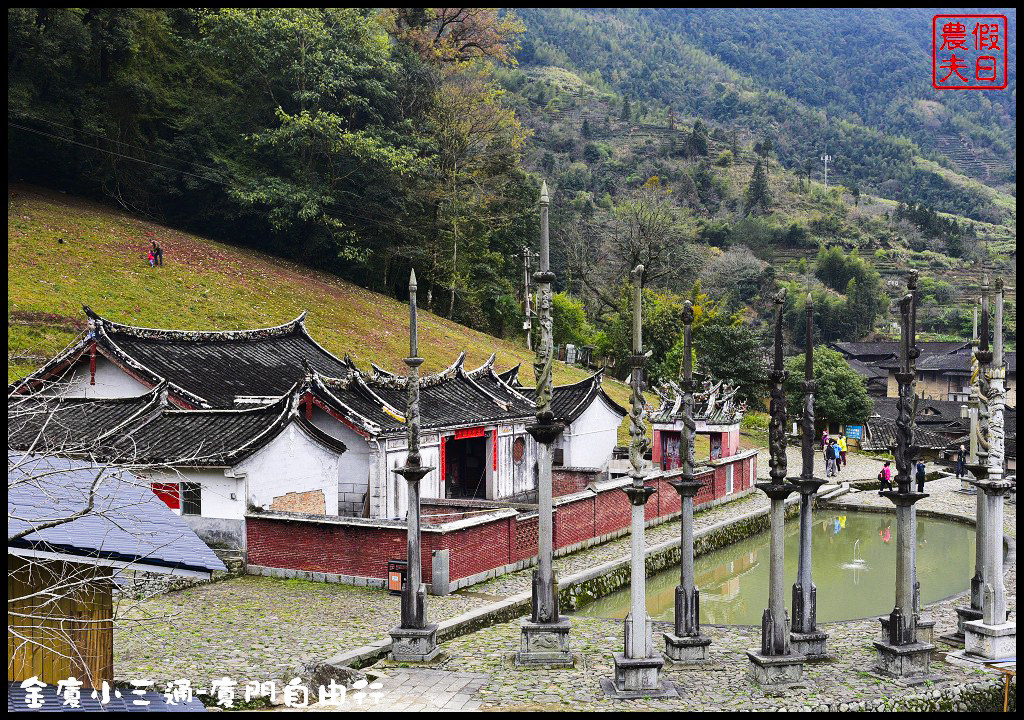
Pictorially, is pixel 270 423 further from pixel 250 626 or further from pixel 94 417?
pixel 250 626

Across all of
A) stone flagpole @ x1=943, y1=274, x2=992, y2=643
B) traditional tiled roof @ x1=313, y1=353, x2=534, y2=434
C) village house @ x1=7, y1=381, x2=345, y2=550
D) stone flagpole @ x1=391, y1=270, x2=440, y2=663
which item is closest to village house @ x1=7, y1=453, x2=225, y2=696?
stone flagpole @ x1=391, y1=270, x2=440, y2=663

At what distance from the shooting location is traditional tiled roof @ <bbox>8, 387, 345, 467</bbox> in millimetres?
15984

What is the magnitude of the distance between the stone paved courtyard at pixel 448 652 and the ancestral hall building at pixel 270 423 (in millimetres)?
2046

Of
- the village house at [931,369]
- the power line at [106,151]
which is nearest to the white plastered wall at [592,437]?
the power line at [106,151]

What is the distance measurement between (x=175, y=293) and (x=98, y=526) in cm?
3050

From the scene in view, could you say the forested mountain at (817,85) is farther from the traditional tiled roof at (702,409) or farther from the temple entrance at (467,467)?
the temple entrance at (467,467)

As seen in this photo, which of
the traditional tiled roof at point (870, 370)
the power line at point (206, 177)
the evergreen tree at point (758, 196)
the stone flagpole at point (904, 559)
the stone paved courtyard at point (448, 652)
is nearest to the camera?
the stone paved courtyard at point (448, 652)

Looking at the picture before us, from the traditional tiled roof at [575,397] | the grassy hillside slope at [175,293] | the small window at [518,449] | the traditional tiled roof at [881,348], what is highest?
the grassy hillside slope at [175,293]

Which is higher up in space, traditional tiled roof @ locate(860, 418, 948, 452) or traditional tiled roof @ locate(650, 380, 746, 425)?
traditional tiled roof @ locate(650, 380, 746, 425)

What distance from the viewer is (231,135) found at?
1784 inches

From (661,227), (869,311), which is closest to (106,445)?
(661,227)

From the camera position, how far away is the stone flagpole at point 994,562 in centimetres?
1121

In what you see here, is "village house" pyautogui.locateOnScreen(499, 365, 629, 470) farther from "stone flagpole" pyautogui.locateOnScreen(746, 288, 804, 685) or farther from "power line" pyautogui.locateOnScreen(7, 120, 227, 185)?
"power line" pyautogui.locateOnScreen(7, 120, 227, 185)

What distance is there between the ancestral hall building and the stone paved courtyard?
2046mm
